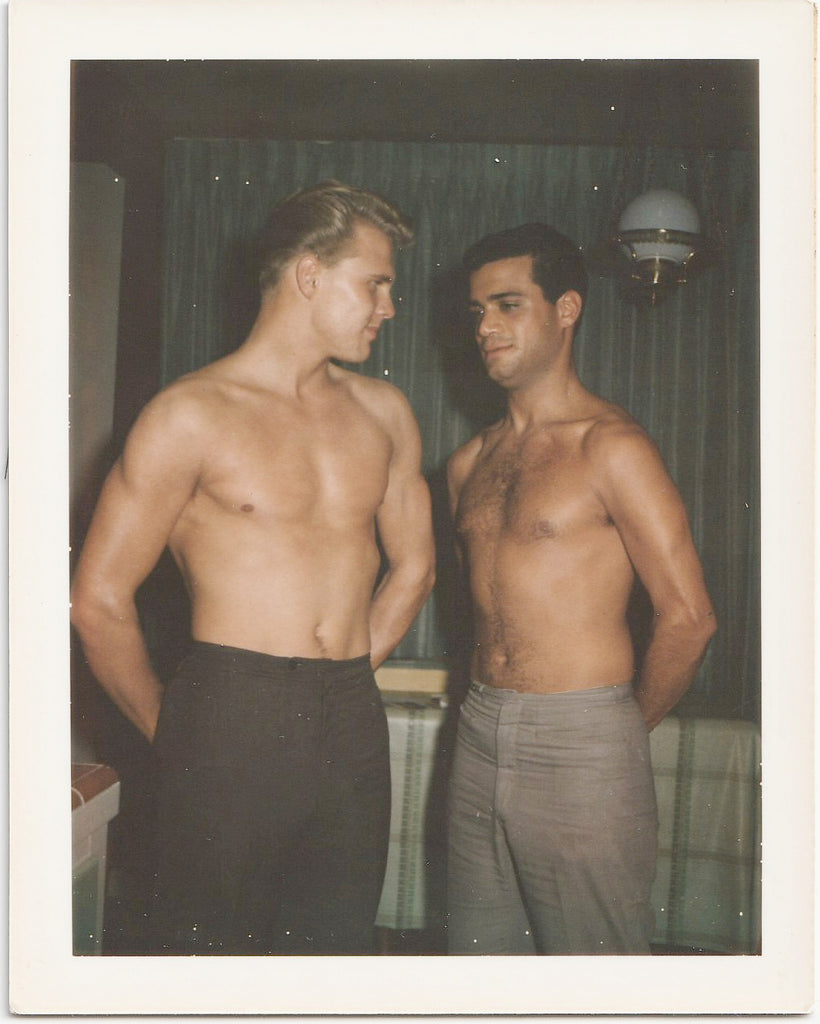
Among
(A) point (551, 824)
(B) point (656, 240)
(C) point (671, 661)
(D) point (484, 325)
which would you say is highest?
(B) point (656, 240)

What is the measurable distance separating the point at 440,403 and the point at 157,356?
15.7 inches

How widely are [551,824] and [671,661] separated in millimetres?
288

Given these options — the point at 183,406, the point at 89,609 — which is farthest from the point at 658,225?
the point at 89,609

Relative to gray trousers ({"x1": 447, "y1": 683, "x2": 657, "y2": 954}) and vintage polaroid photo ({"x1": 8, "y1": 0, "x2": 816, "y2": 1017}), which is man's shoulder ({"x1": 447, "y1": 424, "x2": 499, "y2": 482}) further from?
gray trousers ({"x1": 447, "y1": 683, "x2": 657, "y2": 954})

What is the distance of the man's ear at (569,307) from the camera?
1.19 m

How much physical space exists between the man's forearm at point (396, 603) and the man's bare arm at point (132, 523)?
1.01ft

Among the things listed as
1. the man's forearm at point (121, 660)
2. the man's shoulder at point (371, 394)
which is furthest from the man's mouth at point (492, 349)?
the man's forearm at point (121, 660)

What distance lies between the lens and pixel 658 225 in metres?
1.17

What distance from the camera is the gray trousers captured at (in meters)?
1.15

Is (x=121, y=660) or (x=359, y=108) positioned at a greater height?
(x=359, y=108)

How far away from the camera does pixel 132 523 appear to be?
1.13m

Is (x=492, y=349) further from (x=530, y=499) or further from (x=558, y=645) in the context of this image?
(x=558, y=645)

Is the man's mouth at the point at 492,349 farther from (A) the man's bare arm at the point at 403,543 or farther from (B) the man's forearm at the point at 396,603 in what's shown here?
(B) the man's forearm at the point at 396,603
